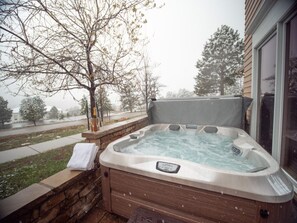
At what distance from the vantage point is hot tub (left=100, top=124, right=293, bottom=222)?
0.99m

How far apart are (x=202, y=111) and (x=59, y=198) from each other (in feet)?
8.91

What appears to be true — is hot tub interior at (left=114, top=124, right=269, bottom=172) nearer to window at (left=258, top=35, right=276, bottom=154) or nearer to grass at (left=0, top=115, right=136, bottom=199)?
window at (left=258, top=35, right=276, bottom=154)

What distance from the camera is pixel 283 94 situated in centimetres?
170

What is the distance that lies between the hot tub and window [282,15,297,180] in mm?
323

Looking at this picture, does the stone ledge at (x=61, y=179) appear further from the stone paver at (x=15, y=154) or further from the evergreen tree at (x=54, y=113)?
the evergreen tree at (x=54, y=113)

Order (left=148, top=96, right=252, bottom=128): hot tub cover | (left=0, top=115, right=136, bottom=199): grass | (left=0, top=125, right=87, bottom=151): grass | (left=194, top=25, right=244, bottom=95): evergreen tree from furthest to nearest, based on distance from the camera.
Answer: (left=194, top=25, right=244, bottom=95): evergreen tree → (left=0, top=125, right=87, bottom=151): grass → (left=148, top=96, right=252, bottom=128): hot tub cover → (left=0, top=115, right=136, bottom=199): grass

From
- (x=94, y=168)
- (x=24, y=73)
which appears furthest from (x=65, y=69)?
(x=94, y=168)

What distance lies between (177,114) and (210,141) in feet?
3.06

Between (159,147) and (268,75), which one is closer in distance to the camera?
(268,75)

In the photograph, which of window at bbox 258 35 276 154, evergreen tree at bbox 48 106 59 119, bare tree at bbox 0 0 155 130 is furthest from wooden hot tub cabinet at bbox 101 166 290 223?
evergreen tree at bbox 48 106 59 119

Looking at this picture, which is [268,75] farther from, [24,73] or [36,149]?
[36,149]

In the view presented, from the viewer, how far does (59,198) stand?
1.35m

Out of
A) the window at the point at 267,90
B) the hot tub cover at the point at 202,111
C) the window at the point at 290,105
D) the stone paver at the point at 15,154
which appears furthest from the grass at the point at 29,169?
the window at the point at 267,90

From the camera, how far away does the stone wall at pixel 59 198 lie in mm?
1063
